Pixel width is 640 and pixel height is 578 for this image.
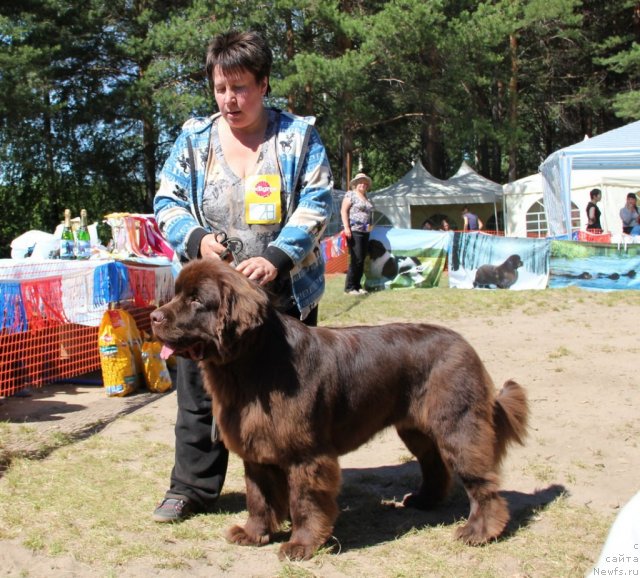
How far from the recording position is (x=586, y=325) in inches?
354

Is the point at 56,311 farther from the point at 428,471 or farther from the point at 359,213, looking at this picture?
the point at 359,213

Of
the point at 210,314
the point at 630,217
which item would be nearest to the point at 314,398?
the point at 210,314

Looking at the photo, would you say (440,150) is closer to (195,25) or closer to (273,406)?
(195,25)

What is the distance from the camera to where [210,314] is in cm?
284

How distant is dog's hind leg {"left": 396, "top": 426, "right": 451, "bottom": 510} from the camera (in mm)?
3678

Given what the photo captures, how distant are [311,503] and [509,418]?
3.46 ft

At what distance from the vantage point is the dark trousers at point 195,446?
3.57 m

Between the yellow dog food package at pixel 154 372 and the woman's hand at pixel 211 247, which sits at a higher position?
the woman's hand at pixel 211 247

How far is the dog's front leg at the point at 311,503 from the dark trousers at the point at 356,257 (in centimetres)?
985

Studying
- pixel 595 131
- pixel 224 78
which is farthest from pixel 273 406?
pixel 595 131

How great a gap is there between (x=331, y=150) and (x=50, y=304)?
802 inches

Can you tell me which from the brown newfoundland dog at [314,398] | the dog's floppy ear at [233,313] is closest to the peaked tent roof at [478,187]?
the brown newfoundland dog at [314,398]

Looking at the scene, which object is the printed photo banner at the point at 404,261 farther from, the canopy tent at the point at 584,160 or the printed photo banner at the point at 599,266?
the canopy tent at the point at 584,160

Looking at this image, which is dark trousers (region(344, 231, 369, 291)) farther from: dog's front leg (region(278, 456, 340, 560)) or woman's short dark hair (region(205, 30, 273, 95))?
dog's front leg (region(278, 456, 340, 560))
